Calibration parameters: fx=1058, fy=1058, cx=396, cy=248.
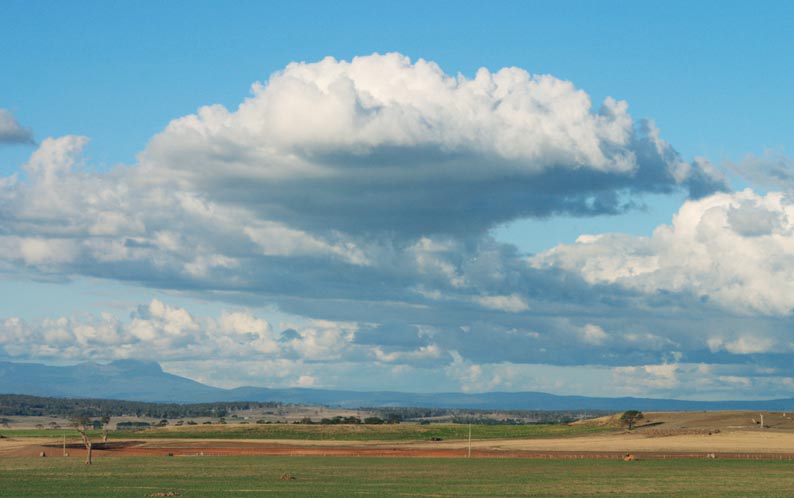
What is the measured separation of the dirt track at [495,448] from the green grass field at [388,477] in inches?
501

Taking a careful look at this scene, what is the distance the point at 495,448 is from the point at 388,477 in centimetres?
5846

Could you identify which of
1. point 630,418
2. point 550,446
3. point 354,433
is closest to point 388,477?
point 550,446

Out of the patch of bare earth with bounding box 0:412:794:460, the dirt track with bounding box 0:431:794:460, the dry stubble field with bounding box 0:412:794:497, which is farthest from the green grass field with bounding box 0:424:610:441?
the dirt track with bounding box 0:431:794:460

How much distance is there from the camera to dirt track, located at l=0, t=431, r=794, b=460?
5118 inches

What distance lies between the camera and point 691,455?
124938 millimetres

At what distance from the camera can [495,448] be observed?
144500mm

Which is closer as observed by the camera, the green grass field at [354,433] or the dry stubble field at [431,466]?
the dry stubble field at [431,466]

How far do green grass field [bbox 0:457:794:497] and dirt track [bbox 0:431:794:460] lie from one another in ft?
41.7

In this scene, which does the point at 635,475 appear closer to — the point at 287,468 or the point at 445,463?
the point at 445,463

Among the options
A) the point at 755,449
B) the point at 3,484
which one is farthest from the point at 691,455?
the point at 3,484

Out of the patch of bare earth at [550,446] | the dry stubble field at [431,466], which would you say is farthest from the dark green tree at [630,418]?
the dry stubble field at [431,466]

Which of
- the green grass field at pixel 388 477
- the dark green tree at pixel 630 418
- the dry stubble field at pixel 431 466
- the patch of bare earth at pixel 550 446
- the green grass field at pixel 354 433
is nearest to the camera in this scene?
the green grass field at pixel 388 477

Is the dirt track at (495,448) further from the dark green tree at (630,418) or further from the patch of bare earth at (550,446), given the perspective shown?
the dark green tree at (630,418)

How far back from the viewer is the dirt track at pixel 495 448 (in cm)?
13000
